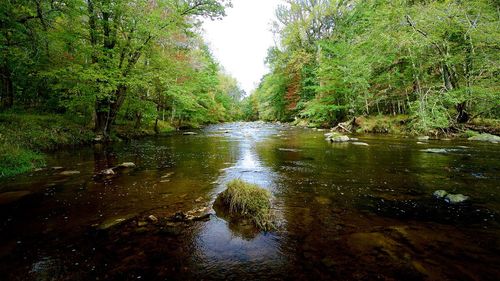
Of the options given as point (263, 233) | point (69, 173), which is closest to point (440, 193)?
point (263, 233)

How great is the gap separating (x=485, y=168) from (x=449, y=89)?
9.77 metres

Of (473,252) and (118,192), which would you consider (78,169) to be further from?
(473,252)

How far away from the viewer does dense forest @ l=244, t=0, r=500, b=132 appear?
12195 millimetres


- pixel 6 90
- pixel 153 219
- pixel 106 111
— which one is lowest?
pixel 153 219

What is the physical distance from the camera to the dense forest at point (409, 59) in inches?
480

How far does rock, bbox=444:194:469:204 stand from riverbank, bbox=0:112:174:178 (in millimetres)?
10874

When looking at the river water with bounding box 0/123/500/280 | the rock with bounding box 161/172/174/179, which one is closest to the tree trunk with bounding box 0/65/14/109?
the river water with bounding box 0/123/500/280

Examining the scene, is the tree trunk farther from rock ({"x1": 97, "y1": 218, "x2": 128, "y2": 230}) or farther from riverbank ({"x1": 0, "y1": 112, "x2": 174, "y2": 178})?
rock ({"x1": 97, "y1": 218, "x2": 128, "y2": 230})

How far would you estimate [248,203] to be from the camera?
4367mm

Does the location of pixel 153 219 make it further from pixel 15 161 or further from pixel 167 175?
pixel 15 161

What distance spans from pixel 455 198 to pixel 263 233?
3957 millimetres

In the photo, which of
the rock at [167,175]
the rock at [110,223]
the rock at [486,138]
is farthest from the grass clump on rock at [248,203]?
the rock at [486,138]

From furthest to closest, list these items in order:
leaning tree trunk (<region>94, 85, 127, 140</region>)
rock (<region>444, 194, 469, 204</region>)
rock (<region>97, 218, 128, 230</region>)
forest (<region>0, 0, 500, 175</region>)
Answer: leaning tree trunk (<region>94, 85, 127, 140</region>) < forest (<region>0, 0, 500, 175</region>) < rock (<region>444, 194, 469, 204</region>) < rock (<region>97, 218, 128, 230</region>)

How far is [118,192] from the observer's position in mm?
5621
